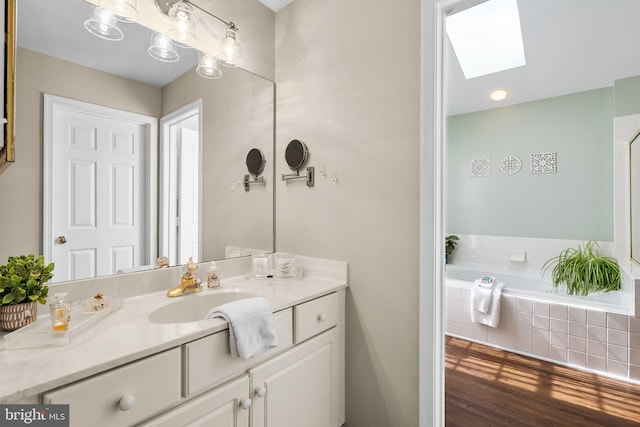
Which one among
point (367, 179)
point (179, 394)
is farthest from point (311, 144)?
point (179, 394)

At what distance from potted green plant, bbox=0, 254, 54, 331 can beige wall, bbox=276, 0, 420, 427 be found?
1130 millimetres

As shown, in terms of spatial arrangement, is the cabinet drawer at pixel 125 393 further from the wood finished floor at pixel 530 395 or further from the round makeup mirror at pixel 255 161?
the wood finished floor at pixel 530 395

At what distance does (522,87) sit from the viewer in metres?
3.10

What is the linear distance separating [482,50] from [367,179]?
1.95m

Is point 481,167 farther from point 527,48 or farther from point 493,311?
point 493,311

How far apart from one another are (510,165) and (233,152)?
3320 millimetres

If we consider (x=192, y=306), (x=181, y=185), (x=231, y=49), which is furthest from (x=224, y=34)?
(x=192, y=306)

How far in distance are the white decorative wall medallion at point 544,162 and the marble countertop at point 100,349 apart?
11.3 feet

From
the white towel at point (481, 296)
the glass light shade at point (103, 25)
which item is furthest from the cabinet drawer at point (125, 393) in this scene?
the white towel at point (481, 296)

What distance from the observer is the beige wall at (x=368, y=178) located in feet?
4.52

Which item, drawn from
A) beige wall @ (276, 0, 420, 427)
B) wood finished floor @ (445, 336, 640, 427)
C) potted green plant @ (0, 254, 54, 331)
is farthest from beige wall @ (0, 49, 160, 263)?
wood finished floor @ (445, 336, 640, 427)

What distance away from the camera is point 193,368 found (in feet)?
2.99

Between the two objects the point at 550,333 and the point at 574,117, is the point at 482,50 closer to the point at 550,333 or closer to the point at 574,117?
the point at 574,117

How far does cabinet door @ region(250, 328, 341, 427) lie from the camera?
1136mm
